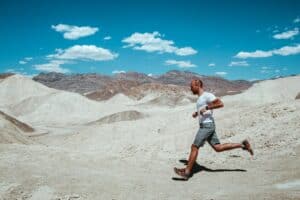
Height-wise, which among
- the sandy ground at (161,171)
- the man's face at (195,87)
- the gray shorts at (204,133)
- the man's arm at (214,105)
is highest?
the man's face at (195,87)

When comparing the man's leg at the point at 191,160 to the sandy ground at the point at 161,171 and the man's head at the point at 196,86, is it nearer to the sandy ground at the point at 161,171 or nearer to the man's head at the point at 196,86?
the sandy ground at the point at 161,171

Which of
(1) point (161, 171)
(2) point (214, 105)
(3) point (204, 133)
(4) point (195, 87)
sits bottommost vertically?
(1) point (161, 171)

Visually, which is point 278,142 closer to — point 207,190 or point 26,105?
point 207,190

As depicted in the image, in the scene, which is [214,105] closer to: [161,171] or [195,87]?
[195,87]

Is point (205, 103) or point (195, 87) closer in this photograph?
point (205, 103)

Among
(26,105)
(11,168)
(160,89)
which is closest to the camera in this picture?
(11,168)

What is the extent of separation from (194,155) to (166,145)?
8.03 metres

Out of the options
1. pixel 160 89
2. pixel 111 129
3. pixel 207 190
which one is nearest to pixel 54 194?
pixel 207 190

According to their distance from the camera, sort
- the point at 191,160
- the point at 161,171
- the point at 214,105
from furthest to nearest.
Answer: the point at 161,171, the point at 191,160, the point at 214,105

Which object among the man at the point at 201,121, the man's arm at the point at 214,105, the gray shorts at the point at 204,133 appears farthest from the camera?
the gray shorts at the point at 204,133

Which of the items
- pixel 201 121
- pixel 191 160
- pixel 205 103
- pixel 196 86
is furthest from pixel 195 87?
pixel 191 160

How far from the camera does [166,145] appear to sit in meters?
16.0

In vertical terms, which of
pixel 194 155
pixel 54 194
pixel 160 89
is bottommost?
pixel 54 194

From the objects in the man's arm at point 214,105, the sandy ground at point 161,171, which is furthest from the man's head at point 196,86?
the sandy ground at point 161,171
